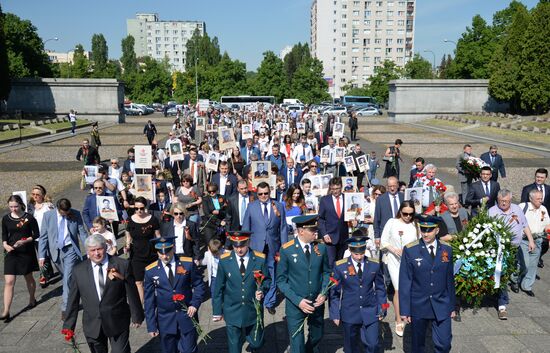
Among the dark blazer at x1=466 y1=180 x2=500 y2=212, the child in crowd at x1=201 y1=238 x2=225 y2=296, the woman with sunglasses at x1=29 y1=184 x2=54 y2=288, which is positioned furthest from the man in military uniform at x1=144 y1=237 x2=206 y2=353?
the dark blazer at x1=466 y1=180 x2=500 y2=212

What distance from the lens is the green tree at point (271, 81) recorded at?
7081cm

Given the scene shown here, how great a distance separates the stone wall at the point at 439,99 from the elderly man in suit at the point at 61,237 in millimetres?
45279

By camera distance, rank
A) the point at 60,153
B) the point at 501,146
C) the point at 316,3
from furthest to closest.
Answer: the point at 316,3 < the point at 501,146 < the point at 60,153

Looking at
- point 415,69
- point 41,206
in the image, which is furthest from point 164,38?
point 41,206

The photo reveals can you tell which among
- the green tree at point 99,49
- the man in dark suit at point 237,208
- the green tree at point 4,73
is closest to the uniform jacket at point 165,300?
the man in dark suit at point 237,208

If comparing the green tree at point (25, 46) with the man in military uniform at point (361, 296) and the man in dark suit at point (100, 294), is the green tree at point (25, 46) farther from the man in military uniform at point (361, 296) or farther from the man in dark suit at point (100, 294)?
the man in military uniform at point (361, 296)

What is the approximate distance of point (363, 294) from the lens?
5.54m

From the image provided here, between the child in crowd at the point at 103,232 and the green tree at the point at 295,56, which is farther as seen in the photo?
the green tree at the point at 295,56

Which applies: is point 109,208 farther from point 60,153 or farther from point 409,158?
point 60,153

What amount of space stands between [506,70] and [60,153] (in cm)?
3947

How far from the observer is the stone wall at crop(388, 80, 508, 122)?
162ft

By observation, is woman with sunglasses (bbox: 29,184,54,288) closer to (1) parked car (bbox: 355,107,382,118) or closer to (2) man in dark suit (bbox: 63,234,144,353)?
(2) man in dark suit (bbox: 63,234,144,353)

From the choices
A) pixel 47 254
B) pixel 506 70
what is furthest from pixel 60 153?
pixel 506 70

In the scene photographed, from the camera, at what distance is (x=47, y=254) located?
8133mm
